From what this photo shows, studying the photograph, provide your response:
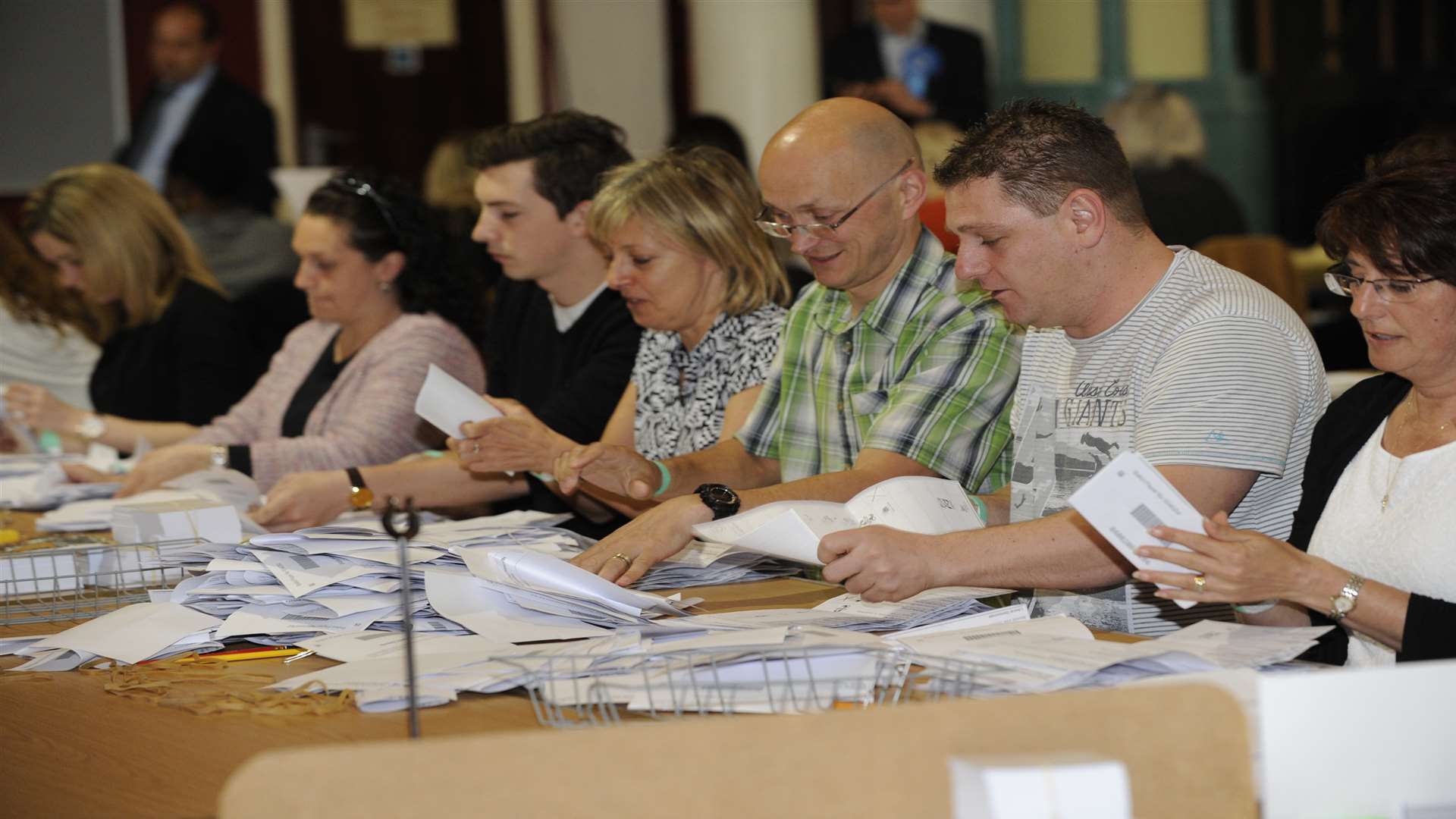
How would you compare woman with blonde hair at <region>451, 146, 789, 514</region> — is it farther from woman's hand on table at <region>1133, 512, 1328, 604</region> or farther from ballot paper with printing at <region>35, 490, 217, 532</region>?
woman's hand on table at <region>1133, 512, 1328, 604</region>

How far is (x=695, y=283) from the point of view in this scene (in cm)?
294

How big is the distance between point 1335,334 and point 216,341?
3.83 meters

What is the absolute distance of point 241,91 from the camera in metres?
6.28

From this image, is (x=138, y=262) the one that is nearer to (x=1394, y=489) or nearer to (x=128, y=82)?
(x=128, y=82)

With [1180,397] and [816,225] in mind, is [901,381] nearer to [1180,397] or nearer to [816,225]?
[816,225]

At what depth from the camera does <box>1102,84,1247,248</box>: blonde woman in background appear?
553cm

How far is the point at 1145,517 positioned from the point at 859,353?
112 centimetres

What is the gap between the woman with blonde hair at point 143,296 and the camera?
14.5 feet

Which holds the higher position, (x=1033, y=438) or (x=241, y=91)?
(x=241, y=91)

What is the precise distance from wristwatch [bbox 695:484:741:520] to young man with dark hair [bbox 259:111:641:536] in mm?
1007

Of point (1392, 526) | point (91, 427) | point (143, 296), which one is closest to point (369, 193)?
point (91, 427)

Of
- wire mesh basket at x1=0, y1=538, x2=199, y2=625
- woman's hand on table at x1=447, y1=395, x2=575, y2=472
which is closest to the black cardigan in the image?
woman's hand on table at x1=447, y1=395, x2=575, y2=472

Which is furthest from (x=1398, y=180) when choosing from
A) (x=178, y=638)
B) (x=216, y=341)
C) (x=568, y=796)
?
(x=216, y=341)

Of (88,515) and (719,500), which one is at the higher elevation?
(719,500)
